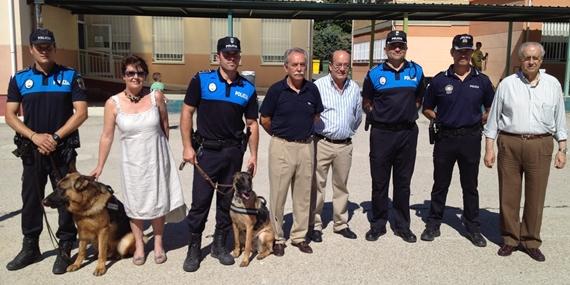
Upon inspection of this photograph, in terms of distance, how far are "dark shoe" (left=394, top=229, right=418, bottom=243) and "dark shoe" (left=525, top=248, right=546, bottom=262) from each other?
1.03 m

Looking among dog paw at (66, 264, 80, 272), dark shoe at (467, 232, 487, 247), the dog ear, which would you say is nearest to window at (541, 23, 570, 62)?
dark shoe at (467, 232, 487, 247)

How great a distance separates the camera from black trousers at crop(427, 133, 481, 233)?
4941 millimetres

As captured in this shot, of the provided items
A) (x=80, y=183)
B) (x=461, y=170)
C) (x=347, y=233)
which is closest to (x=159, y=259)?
(x=80, y=183)

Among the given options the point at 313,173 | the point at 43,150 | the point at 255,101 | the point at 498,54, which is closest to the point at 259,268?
the point at 313,173

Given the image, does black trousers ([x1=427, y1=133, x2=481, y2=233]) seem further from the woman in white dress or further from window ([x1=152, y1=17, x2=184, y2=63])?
window ([x1=152, y1=17, x2=184, y2=63])

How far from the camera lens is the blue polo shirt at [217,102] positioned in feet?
13.7

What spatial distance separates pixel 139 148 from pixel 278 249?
1.56 m

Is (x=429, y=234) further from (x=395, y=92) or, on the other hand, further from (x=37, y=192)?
(x=37, y=192)

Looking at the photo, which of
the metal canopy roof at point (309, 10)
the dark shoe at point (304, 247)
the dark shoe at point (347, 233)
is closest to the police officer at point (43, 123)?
the dark shoe at point (304, 247)

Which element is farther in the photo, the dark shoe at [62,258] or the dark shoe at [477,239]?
the dark shoe at [477,239]

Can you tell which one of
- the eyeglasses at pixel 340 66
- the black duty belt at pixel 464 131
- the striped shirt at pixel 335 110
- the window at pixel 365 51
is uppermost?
the window at pixel 365 51

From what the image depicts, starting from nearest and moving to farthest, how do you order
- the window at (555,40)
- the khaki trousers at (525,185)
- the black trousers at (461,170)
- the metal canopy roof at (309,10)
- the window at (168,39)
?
1. the khaki trousers at (525,185)
2. the black trousers at (461,170)
3. the metal canopy roof at (309,10)
4. the window at (555,40)
5. the window at (168,39)

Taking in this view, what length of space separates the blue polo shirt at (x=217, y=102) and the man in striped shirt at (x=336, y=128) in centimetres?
93

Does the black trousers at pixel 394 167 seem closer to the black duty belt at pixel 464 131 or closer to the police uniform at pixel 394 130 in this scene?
the police uniform at pixel 394 130
